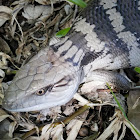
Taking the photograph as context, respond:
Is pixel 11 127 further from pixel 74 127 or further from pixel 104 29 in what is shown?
pixel 104 29

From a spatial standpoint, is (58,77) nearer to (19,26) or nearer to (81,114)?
(81,114)

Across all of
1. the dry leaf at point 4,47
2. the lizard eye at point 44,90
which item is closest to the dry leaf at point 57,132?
the lizard eye at point 44,90

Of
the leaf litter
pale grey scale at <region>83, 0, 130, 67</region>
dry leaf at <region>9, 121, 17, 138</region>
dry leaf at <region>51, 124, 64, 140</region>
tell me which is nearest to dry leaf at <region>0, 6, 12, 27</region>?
the leaf litter

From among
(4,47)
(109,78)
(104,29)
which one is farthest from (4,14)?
(109,78)

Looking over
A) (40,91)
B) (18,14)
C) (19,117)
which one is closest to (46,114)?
(19,117)

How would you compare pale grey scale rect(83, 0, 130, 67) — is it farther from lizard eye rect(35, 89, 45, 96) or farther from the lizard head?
lizard eye rect(35, 89, 45, 96)

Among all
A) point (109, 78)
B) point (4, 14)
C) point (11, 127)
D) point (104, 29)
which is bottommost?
point (11, 127)
